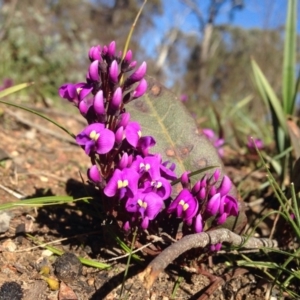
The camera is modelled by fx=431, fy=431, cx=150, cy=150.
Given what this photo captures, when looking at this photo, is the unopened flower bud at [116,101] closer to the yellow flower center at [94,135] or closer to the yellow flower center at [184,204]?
the yellow flower center at [94,135]

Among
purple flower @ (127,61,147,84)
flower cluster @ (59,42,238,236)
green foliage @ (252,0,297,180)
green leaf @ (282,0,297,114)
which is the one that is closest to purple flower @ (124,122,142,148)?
flower cluster @ (59,42,238,236)

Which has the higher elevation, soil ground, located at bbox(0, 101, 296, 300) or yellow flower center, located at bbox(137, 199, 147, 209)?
yellow flower center, located at bbox(137, 199, 147, 209)

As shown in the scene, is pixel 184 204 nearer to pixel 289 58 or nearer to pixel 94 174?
pixel 94 174

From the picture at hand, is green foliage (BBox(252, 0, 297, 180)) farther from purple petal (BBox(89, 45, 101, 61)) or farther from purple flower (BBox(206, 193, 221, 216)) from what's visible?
purple petal (BBox(89, 45, 101, 61))

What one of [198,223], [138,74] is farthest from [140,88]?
[198,223]

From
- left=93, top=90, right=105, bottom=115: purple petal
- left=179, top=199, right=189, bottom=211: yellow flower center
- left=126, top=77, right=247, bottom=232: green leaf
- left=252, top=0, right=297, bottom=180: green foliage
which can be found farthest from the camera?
left=252, top=0, right=297, bottom=180: green foliage

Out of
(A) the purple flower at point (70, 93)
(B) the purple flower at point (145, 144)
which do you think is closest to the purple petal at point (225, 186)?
(B) the purple flower at point (145, 144)

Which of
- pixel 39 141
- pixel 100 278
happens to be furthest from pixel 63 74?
pixel 100 278

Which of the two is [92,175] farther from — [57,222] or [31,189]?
[31,189]
